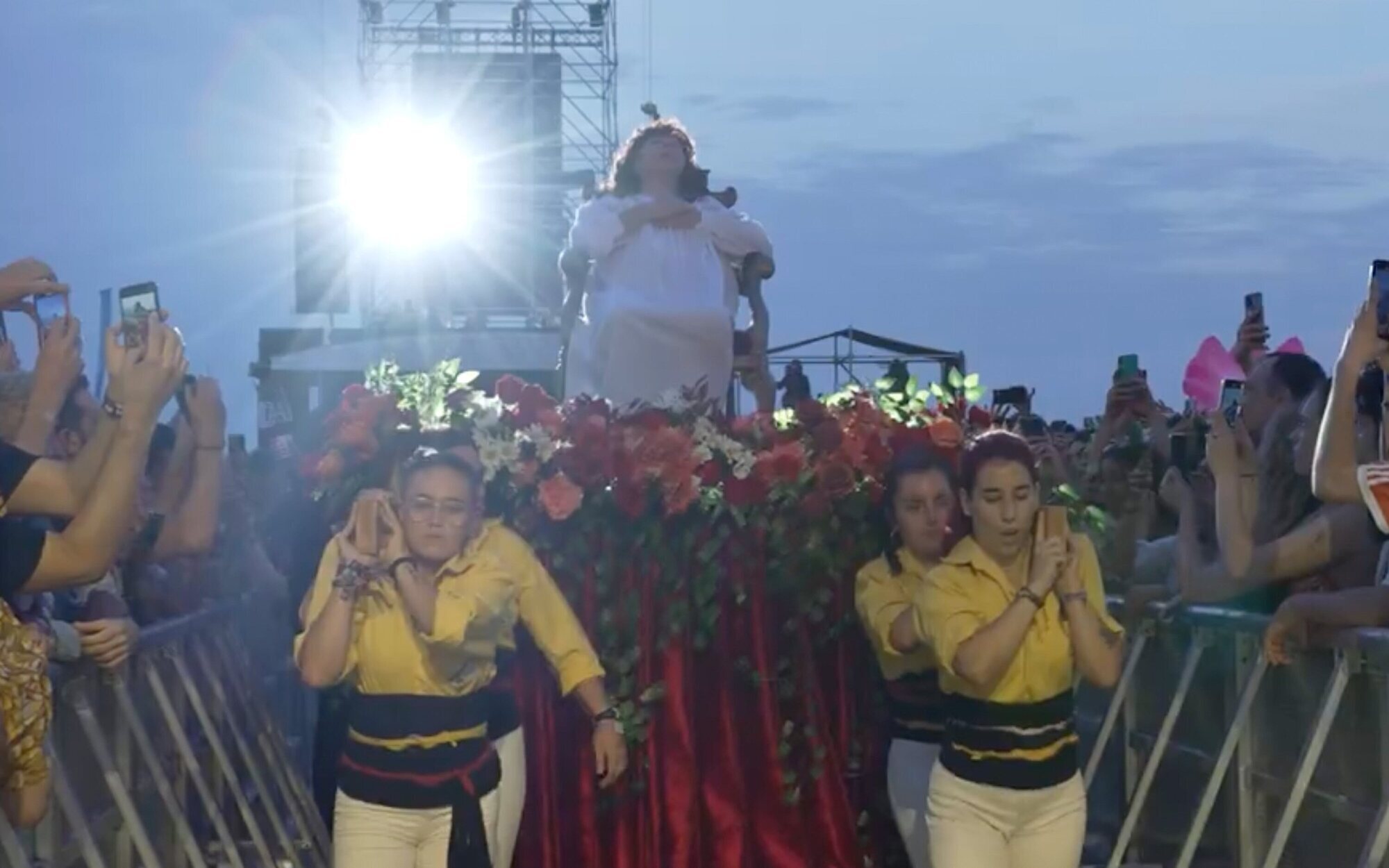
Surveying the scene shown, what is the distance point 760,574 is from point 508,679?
2.72 feet

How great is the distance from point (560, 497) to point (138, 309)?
1386 mm

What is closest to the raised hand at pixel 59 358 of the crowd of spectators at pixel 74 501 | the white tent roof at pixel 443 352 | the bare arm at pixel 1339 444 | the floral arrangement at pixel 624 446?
the crowd of spectators at pixel 74 501

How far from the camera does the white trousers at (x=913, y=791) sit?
4953mm

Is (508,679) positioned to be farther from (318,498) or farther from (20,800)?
(20,800)

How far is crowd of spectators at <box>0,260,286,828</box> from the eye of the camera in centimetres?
338

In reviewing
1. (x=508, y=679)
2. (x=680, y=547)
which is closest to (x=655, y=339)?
(x=680, y=547)

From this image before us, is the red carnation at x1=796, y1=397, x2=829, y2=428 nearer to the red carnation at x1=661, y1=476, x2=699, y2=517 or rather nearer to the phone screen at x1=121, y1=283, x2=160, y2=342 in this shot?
the red carnation at x1=661, y1=476, x2=699, y2=517

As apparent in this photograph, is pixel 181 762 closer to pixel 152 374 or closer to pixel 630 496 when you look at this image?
pixel 630 496

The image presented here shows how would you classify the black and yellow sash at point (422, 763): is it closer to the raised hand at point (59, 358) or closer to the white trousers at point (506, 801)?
the white trousers at point (506, 801)

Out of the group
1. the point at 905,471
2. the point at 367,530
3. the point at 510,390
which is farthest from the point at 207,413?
the point at 905,471

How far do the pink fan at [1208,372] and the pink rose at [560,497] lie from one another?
2.52m

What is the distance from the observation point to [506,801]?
4.65 meters

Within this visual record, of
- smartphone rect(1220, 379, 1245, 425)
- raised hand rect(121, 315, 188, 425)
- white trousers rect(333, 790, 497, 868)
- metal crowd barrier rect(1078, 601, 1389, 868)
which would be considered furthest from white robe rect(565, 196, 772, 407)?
raised hand rect(121, 315, 188, 425)

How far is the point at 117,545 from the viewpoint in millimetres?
3590
